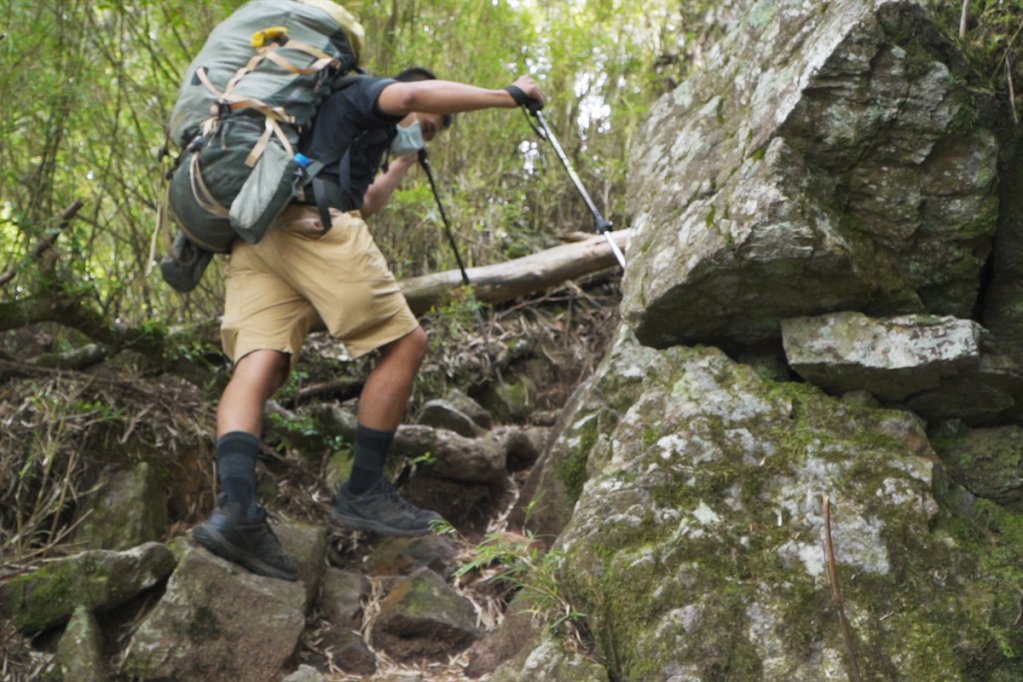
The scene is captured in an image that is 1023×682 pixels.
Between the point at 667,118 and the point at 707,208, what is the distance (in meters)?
1.03

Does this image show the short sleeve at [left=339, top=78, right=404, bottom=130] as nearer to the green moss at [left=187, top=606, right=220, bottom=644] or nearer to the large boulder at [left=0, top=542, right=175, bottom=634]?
the large boulder at [left=0, top=542, right=175, bottom=634]

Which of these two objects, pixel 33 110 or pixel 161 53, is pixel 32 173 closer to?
pixel 33 110

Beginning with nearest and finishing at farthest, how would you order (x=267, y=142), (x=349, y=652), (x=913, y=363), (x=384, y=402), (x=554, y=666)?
(x=554, y=666)
(x=913, y=363)
(x=349, y=652)
(x=267, y=142)
(x=384, y=402)

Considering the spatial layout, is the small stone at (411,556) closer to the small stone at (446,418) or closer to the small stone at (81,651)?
the small stone at (446,418)

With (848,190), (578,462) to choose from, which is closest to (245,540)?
(578,462)

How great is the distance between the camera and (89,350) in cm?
503

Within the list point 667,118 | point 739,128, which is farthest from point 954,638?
point 667,118

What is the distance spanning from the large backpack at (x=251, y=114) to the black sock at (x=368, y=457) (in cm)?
100

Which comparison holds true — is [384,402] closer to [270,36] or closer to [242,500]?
[242,500]

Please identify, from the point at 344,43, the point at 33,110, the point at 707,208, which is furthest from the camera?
the point at 33,110

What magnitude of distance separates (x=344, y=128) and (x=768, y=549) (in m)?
2.49

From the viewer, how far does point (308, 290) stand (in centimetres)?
442

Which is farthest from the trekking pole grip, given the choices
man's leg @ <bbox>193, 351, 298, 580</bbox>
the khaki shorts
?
man's leg @ <bbox>193, 351, 298, 580</bbox>

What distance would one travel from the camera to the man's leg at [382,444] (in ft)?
14.9
